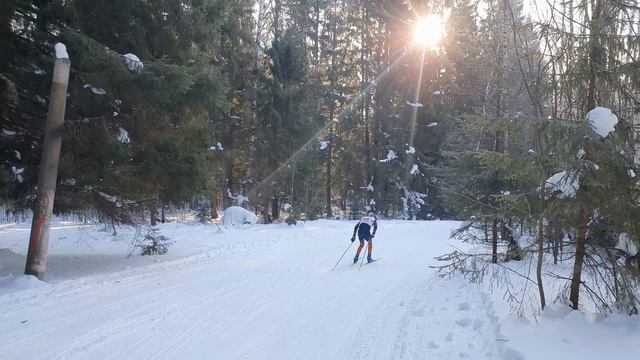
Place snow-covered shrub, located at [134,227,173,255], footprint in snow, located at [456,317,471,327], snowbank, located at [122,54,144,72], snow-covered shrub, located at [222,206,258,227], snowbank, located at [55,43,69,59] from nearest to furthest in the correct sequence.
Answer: footprint in snow, located at [456,317,471,327] → snowbank, located at [55,43,69,59] → snowbank, located at [122,54,144,72] → snow-covered shrub, located at [134,227,173,255] → snow-covered shrub, located at [222,206,258,227]

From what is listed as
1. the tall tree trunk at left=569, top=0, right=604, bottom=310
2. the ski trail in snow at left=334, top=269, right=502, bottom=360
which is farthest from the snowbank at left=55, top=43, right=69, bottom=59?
the tall tree trunk at left=569, top=0, right=604, bottom=310

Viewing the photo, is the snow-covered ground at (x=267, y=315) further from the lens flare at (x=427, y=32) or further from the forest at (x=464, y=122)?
the lens flare at (x=427, y=32)

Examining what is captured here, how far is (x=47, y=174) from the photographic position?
31.9 ft

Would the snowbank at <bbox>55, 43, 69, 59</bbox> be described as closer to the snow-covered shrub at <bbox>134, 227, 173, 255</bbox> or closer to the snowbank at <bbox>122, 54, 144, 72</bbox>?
the snowbank at <bbox>122, 54, 144, 72</bbox>

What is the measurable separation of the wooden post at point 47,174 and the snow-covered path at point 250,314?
688mm

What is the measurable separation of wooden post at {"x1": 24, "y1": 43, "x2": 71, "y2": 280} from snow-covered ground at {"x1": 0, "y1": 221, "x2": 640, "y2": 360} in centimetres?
54

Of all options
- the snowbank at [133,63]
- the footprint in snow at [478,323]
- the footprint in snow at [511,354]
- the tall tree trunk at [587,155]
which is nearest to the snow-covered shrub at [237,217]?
the snowbank at [133,63]

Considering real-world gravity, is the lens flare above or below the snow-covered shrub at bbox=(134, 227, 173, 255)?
above

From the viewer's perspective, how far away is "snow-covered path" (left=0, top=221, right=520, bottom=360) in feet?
20.4

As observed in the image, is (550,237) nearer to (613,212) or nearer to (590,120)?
(613,212)

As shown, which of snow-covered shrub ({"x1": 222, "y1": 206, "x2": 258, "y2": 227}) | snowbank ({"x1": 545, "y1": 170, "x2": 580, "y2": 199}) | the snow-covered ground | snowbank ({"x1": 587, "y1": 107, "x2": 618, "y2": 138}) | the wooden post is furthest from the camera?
snow-covered shrub ({"x1": 222, "y1": 206, "x2": 258, "y2": 227})

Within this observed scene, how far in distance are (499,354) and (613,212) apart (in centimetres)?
224

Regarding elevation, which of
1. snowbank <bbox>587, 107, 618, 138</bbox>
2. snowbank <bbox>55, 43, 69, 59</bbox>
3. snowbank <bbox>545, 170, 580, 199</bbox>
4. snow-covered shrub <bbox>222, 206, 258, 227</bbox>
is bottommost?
snow-covered shrub <bbox>222, 206, 258, 227</bbox>

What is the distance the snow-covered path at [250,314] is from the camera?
6.23 metres
